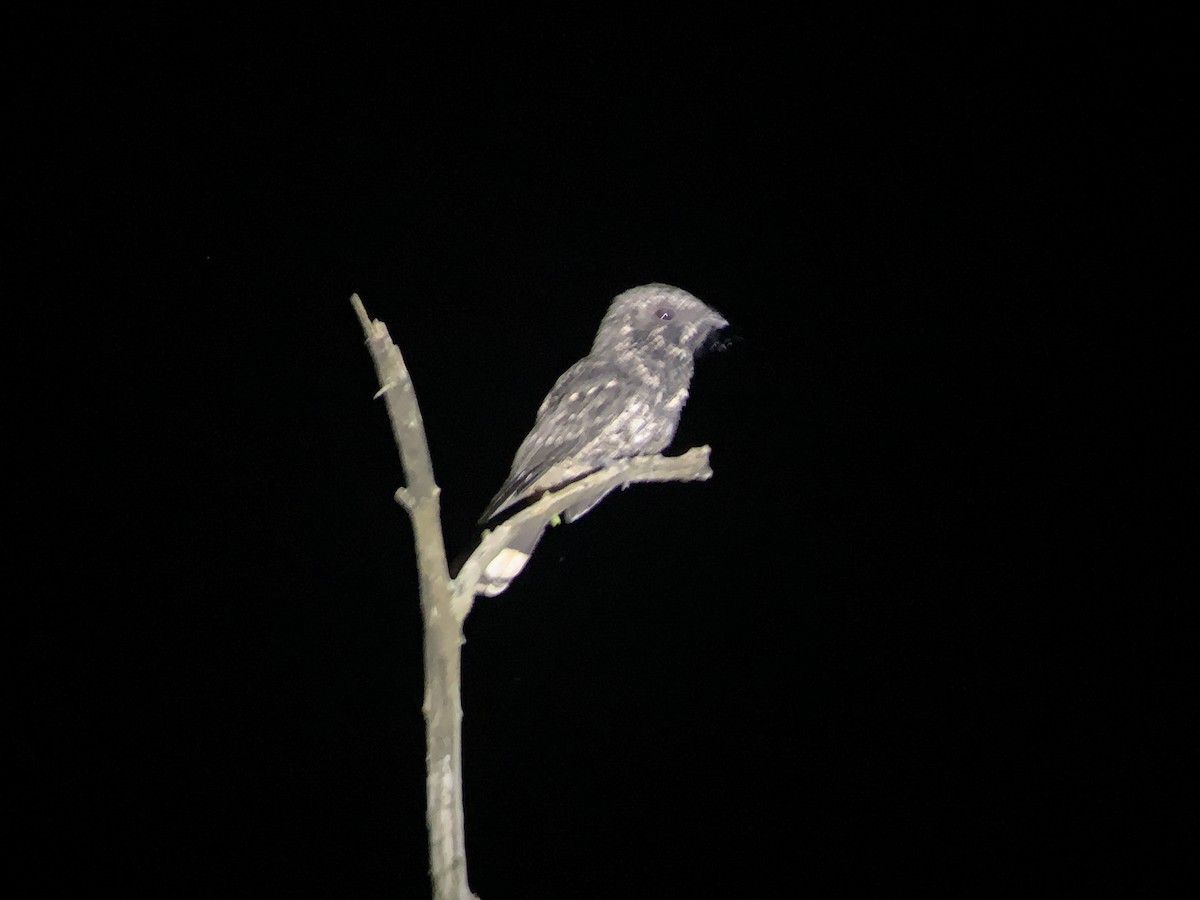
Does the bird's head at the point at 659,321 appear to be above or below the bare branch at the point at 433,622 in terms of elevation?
above

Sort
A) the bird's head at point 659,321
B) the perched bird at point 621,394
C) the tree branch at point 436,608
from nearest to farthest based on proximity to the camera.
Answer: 1. the tree branch at point 436,608
2. the perched bird at point 621,394
3. the bird's head at point 659,321

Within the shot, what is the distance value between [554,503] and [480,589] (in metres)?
0.18

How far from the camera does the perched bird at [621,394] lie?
2.09 m

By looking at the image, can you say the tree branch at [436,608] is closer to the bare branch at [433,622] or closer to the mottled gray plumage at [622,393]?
the bare branch at [433,622]

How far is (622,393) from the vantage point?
218cm

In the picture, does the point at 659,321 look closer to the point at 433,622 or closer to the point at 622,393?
the point at 622,393

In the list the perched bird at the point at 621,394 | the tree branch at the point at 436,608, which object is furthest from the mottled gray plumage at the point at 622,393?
the tree branch at the point at 436,608

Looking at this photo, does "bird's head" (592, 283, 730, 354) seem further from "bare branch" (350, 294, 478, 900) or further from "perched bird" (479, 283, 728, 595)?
"bare branch" (350, 294, 478, 900)

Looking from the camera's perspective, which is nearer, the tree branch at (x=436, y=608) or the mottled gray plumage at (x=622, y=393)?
the tree branch at (x=436, y=608)

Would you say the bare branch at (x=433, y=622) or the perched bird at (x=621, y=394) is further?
the perched bird at (x=621, y=394)

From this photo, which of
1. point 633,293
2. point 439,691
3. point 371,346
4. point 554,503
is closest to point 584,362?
point 633,293

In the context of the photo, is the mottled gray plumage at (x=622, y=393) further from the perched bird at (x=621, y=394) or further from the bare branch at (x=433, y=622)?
the bare branch at (x=433, y=622)

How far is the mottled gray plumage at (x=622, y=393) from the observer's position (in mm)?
2102

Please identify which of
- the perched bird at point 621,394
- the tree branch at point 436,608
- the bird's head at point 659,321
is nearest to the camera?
the tree branch at point 436,608
